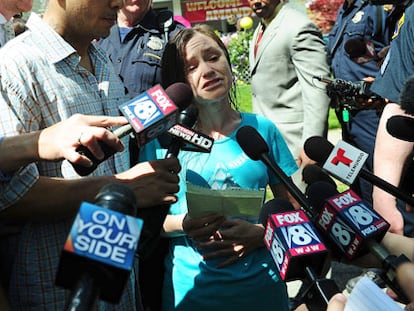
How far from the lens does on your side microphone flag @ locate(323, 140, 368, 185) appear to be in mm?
1382

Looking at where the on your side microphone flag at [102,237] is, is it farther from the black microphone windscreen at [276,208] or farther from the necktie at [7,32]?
the necktie at [7,32]

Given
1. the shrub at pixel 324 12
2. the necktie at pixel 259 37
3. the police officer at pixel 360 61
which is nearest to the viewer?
the police officer at pixel 360 61

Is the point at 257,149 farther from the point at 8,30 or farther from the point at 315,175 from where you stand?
the point at 8,30

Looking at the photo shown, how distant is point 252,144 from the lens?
1.59 metres

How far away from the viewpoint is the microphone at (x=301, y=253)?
1.10 metres

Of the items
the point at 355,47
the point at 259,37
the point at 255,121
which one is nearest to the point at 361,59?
the point at 355,47

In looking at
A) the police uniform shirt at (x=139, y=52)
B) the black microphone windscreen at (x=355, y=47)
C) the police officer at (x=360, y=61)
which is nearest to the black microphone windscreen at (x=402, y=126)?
the police uniform shirt at (x=139, y=52)

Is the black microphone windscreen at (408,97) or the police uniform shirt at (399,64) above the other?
the black microphone windscreen at (408,97)

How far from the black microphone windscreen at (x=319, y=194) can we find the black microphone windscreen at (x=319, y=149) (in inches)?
7.3

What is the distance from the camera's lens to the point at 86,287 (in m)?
0.82

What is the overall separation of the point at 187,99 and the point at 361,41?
7.29 feet

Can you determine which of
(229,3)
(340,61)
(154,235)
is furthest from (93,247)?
(229,3)

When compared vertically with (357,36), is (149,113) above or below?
above

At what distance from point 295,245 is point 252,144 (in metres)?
0.47
